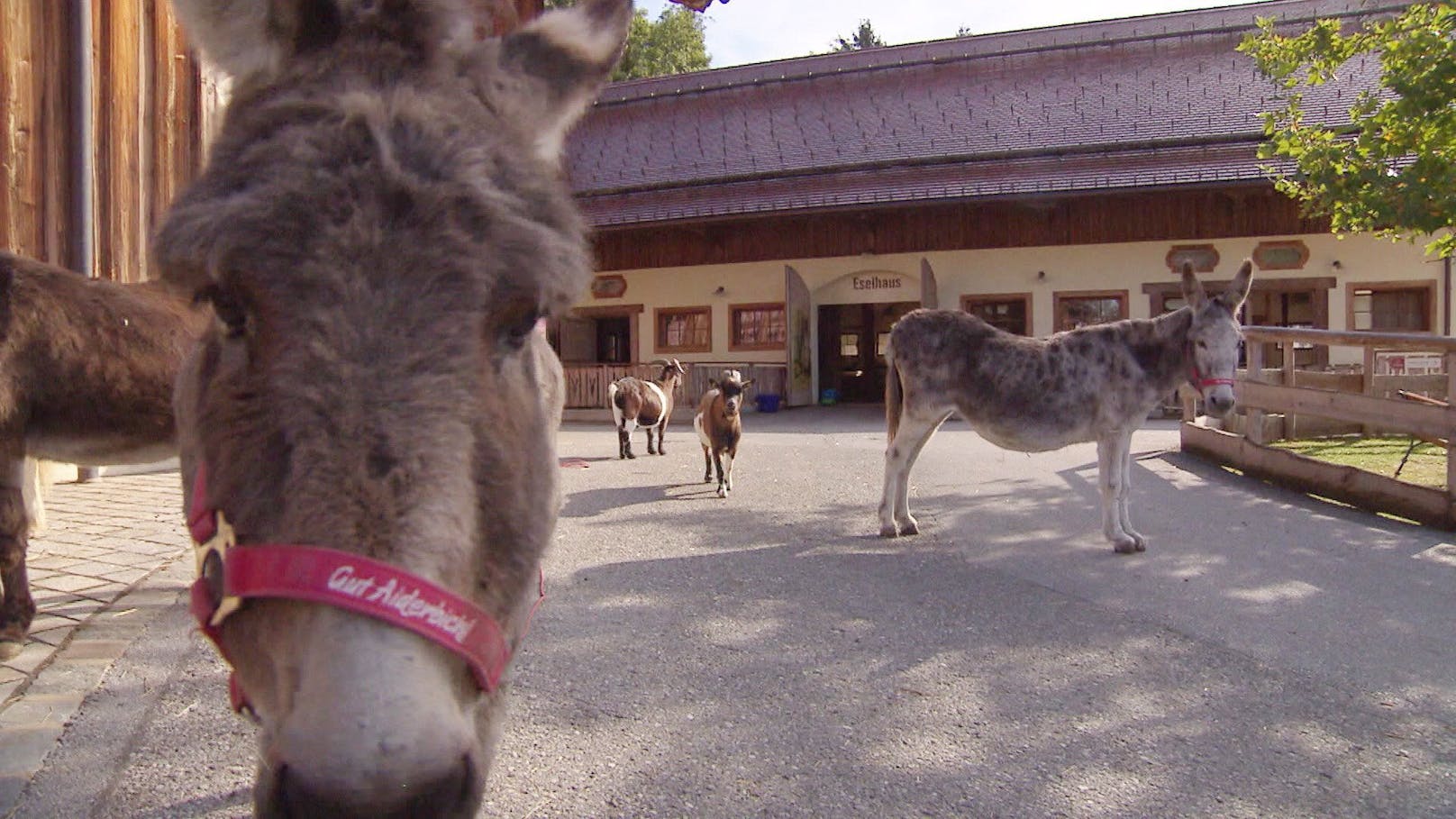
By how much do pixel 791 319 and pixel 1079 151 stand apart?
738 cm

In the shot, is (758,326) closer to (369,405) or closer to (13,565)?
(13,565)

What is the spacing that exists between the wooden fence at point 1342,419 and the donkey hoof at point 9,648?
29.3ft

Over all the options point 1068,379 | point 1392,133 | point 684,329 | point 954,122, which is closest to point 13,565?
point 1068,379

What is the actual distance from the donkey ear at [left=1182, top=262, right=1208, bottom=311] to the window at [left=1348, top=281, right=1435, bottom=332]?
50.5 ft

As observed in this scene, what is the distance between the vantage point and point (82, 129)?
7660 millimetres

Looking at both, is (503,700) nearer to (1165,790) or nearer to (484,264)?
(484,264)

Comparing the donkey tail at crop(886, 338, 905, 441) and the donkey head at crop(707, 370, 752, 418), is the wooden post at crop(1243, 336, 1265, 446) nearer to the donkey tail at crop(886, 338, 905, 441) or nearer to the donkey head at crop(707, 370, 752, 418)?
the donkey tail at crop(886, 338, 905, 441)

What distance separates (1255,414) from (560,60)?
9.98 meters

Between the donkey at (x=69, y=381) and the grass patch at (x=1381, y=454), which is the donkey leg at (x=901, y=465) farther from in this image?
the donkey at (x=69, y=381)

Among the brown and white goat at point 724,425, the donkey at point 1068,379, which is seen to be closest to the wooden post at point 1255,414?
the donkey at point 1068,379

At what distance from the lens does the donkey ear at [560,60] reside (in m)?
1.71

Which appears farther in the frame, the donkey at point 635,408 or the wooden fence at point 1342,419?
the donkey at point 635,408

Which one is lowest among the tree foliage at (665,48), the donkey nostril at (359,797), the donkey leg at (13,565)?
the donkey leg at (13,565)

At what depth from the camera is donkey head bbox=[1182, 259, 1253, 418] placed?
6.52 metres
